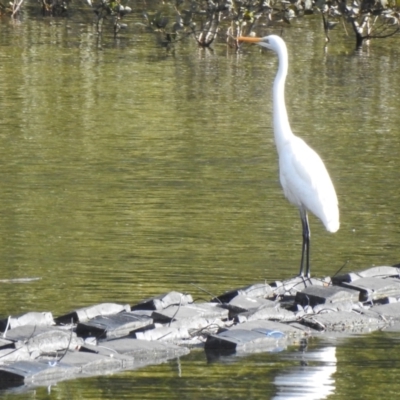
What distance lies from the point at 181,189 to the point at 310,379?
6.59m

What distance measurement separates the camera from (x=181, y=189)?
1347 centimetres

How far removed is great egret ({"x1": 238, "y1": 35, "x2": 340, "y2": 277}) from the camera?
961 cm

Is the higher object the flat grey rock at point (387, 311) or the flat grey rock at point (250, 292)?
the flat grey rock at point (250, 292)

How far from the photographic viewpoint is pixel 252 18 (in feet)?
91.9

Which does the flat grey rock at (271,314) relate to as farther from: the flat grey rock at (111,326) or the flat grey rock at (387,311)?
the flat grey rock at (111,326)

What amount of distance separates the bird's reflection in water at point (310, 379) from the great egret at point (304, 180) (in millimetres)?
2044

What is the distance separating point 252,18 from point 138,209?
16.4m

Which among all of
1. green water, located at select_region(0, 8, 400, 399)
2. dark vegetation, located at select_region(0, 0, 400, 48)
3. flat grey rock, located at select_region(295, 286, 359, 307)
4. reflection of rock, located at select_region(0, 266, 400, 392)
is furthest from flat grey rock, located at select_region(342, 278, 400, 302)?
dark vegetation, located at select_region(0, 0, 400, 48)

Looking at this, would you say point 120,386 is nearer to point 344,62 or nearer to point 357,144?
point 357,144

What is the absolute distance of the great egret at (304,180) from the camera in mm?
9609

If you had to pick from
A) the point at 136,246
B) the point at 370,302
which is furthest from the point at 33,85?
the point at 370,302

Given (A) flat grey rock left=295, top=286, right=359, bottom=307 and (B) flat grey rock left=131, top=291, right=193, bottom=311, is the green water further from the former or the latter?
(A) flat grey rock left=295, top=286, right=359, bottom=307

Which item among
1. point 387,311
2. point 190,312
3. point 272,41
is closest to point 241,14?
point 272,41

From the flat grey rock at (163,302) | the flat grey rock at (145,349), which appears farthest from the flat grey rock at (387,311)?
the flat grey rock at (145,349)
